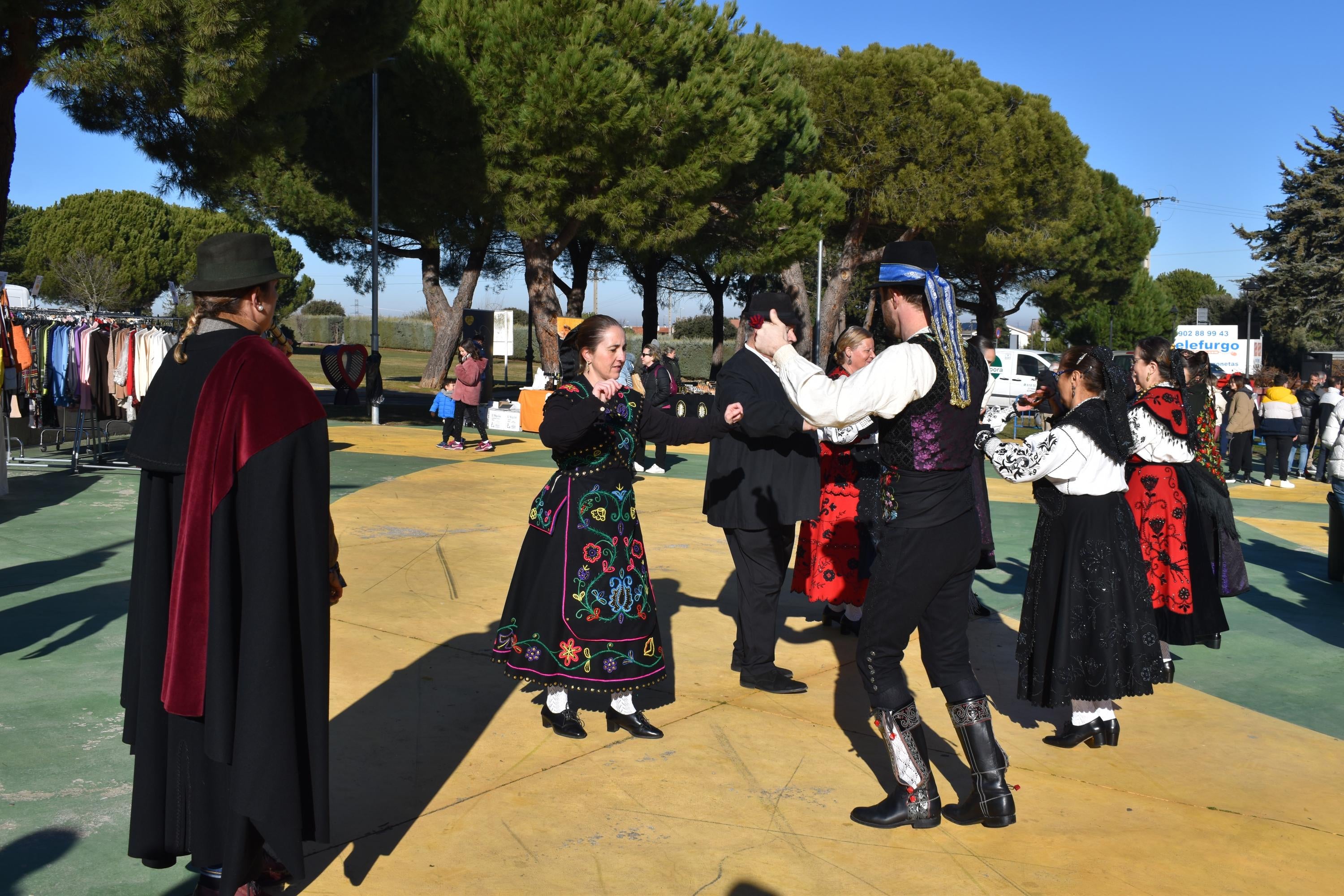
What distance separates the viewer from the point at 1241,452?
53.1 feet

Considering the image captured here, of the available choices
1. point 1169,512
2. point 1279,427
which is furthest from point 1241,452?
point 1169,512

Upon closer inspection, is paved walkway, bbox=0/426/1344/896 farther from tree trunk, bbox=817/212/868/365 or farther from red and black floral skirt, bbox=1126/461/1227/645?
tree trunk, bbox=817/212/868/365

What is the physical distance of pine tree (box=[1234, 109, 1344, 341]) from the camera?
4222cm

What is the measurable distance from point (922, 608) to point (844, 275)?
31280 mm

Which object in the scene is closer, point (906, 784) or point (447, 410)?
point (906, 784)

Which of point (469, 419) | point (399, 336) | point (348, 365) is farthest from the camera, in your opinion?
point (399, 336)

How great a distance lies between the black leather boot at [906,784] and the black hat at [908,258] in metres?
1.53

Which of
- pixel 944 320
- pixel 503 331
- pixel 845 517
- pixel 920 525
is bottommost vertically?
pixel 845 517

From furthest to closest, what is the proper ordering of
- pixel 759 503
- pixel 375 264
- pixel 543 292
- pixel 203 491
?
1. pixel 543 292
2. pixel 375 264
3. pixel 759 503
4. pixel 203 491

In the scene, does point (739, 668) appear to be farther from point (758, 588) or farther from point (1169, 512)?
point (1169, 512)

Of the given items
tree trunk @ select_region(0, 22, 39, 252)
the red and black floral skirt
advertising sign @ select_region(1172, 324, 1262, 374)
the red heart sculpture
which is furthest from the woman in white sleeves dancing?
advertising sign @ select_region(1172, 324, 1262, 374)

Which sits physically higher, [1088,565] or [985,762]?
[1088,565]

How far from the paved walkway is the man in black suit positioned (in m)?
0.22

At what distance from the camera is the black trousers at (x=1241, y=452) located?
16016 millimetres
